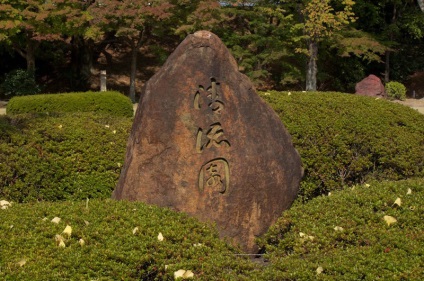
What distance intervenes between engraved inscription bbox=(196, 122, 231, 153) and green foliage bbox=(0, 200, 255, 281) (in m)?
0.67

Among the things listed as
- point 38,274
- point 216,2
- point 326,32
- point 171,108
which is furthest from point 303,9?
point 38,274

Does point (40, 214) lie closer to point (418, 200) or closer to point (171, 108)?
point (171, 108)

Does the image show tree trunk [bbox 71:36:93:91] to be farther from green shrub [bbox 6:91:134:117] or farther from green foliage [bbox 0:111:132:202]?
green foliage [bbox 0:111:132:202]

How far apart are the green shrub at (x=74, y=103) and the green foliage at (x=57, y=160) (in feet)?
23.0

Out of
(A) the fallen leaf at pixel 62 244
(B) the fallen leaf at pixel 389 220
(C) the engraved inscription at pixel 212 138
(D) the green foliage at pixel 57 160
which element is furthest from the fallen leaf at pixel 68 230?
(D) the green foliage at pixel 57 160

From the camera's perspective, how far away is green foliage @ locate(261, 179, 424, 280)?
3.28 metres

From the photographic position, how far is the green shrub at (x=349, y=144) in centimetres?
639

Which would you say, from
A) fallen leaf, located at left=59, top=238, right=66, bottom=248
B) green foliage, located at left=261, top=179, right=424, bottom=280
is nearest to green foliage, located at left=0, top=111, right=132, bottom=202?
green foliage, located at left=261, top=179, right=424, bottom=280

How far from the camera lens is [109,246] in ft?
11.1

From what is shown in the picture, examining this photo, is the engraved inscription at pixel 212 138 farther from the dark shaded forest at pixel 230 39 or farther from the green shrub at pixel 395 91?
Result: the green shrub at pixel 395 91

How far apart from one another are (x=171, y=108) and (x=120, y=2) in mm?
17705

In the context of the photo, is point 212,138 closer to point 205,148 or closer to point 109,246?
point 205,148

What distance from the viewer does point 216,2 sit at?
21.6 meters

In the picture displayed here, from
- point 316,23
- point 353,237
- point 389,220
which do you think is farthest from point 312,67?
point 353,237
